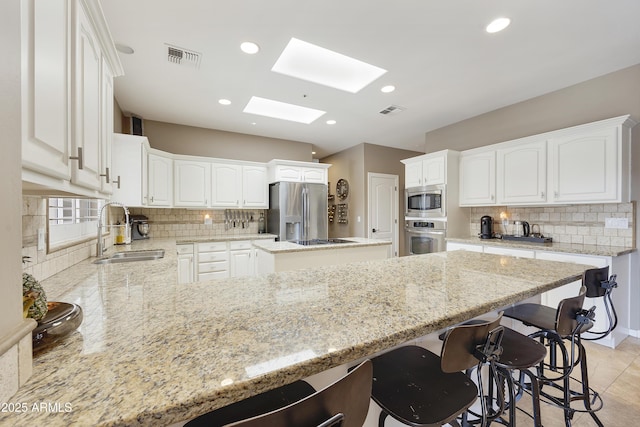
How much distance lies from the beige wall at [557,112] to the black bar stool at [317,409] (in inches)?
153

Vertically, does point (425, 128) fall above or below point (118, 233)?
above

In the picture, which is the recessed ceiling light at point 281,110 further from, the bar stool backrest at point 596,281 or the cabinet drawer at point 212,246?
the bar stool backrest at point 596,281

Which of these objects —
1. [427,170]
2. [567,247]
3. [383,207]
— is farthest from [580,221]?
[383,207]

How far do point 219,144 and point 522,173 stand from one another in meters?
4.51

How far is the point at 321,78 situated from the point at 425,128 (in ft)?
7.82

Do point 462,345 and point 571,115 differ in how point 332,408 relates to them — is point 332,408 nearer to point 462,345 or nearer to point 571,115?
point 462,345

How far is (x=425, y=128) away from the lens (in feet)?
15.0

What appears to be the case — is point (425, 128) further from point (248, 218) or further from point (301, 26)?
point (248, 218)

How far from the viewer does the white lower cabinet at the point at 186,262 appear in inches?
142

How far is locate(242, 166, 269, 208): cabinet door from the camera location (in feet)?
15.1

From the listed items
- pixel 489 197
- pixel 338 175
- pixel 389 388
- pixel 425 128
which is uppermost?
pixel 425 128

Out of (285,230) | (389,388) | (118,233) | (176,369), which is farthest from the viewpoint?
(285,230)

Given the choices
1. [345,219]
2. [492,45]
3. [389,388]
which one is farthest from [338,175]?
[389,388]

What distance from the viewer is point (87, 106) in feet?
3.79
